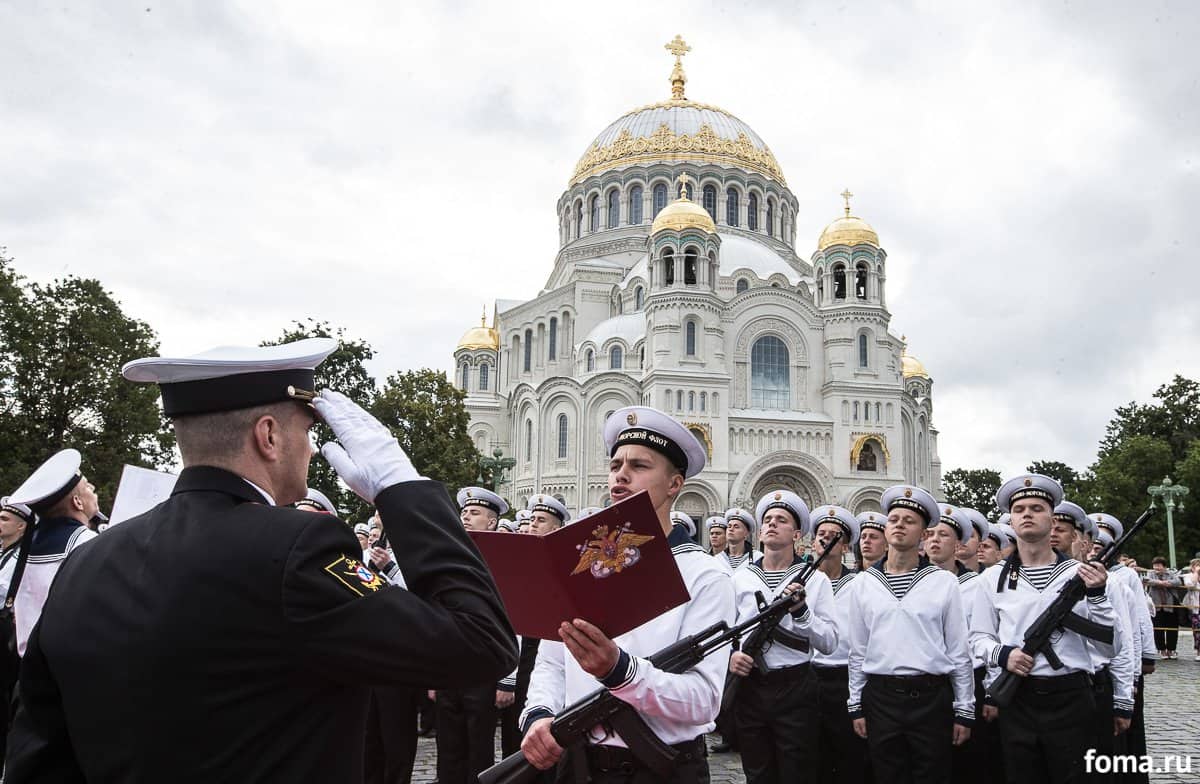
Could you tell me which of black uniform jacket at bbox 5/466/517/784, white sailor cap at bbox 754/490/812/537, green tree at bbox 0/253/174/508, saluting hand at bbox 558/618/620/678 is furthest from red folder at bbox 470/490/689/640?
green tree at bbox 0/253/174/508

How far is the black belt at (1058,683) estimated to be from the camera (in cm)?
572

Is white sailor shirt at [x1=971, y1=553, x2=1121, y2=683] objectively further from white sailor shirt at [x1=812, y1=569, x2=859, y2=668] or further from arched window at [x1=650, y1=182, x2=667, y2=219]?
arched window at [x1=650, y1=182, x2=667, y2=219]

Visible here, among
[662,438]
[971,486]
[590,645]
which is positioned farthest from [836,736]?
[971,486]

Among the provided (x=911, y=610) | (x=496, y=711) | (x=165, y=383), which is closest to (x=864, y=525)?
(x=911, y=610)

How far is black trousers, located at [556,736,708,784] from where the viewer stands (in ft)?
11.8

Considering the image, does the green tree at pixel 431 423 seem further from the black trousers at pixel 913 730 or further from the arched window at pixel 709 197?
the arched window at pixel 709 197

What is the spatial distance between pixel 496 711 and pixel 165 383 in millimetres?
6046

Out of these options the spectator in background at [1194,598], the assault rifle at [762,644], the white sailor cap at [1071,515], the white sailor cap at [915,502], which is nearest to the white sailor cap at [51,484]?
the assault rifle at [762,644]

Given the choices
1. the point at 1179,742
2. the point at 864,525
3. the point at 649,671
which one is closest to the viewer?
the point at 649,671

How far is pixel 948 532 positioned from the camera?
7305 mm

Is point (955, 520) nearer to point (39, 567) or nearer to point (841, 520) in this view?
point (841, 520)

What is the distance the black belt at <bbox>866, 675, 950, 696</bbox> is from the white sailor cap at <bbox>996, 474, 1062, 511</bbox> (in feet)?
3.96

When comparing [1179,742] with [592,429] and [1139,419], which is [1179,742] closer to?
[592,429]

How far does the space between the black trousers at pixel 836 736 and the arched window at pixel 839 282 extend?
4390cm
